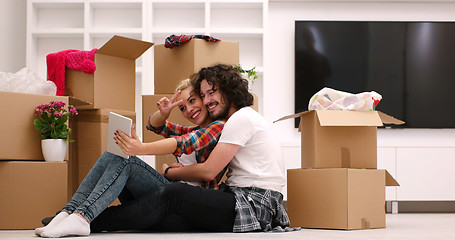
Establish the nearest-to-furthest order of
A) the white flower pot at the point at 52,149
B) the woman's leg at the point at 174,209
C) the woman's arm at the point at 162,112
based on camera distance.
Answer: the woman's leg at the point at 174,209
the woman's arm at the point at 162,112
the white flower pot at the point at 52,149

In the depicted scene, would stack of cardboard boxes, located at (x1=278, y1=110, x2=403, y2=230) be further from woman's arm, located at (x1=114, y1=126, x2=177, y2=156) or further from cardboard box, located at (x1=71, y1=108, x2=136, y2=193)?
cardboard box, located at (x1=71, y1=108, x2=136, y2=193)

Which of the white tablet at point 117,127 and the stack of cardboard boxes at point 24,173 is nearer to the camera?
the white tablet at point 117,127

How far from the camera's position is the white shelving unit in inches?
164

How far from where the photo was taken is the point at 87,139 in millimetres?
2838

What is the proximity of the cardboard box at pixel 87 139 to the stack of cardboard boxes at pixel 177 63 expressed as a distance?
188mm

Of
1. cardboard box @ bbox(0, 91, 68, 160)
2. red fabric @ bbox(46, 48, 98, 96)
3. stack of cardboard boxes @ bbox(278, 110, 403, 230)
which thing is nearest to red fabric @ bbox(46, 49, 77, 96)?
red fabric @ bbox(46, 48, 98, 96)

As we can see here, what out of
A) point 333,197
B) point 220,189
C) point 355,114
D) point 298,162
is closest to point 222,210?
point 220,189

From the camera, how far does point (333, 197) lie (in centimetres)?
240

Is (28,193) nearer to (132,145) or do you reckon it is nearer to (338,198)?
(132,145)

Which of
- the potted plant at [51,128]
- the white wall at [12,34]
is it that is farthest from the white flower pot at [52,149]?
the white wall at [12,34]

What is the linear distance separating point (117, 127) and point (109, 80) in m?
0.98

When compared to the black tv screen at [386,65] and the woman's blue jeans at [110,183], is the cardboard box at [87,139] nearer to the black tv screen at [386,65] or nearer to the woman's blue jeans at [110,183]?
the woman's blue jeans at [110,183]

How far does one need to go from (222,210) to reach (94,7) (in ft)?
8.95

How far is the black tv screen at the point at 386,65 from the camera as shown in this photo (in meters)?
4.38
